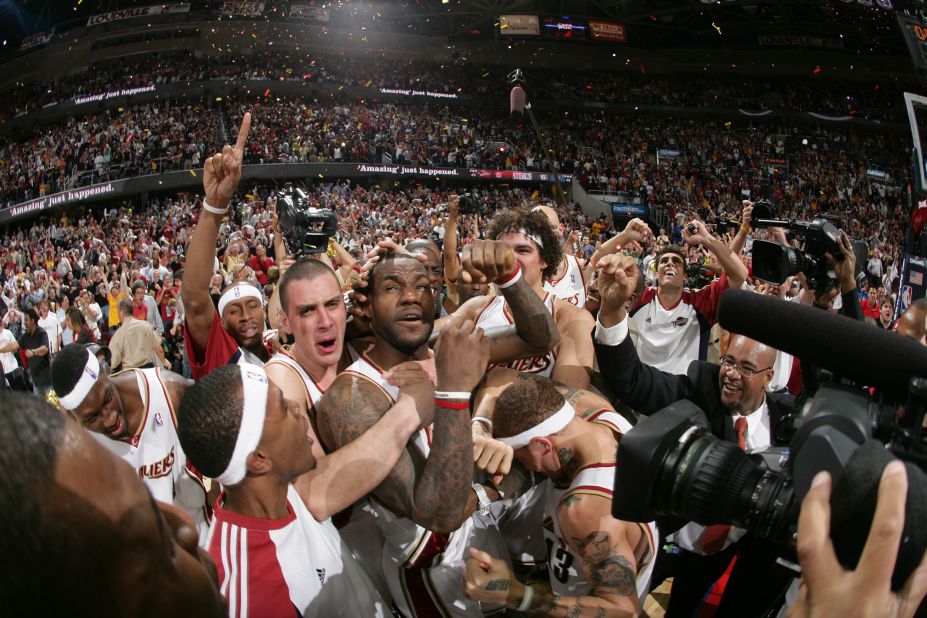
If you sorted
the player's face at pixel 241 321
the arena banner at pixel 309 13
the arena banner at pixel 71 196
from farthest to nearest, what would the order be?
the arena banner at pixel 309 13 → the arena banner at pixel 71 196 → the player's face at pixel 241 321

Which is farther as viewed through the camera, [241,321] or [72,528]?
[241,321]

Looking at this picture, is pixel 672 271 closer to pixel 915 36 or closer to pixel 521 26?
pixel 915 36

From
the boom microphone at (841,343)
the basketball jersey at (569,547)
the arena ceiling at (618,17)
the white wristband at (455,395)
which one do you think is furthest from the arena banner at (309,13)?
the boom microphone at (841,343)

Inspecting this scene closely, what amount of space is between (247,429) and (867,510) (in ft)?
5.23

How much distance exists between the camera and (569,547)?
92.7 inches

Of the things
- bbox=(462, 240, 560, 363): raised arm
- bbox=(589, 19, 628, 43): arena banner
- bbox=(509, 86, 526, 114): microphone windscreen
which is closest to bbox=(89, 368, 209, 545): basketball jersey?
bbox=(462, 240, 560, 363): raised arm

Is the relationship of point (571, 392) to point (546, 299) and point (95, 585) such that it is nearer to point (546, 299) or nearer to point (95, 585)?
point (546, 299)

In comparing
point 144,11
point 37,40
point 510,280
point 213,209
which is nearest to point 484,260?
point 510,280

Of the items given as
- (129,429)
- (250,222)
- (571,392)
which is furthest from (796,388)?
(250,222)

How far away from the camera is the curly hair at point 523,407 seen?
2.46 meters

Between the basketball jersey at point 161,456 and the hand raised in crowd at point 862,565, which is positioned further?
the basketball jersey at point 161,456

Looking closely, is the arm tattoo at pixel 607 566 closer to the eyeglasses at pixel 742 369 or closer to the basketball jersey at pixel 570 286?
the eyeglasses at pixel 742 369

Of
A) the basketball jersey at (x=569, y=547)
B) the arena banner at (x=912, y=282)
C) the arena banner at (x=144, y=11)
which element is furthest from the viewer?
the arena banner at (x=144, y=11)

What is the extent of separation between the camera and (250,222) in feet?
59.7
